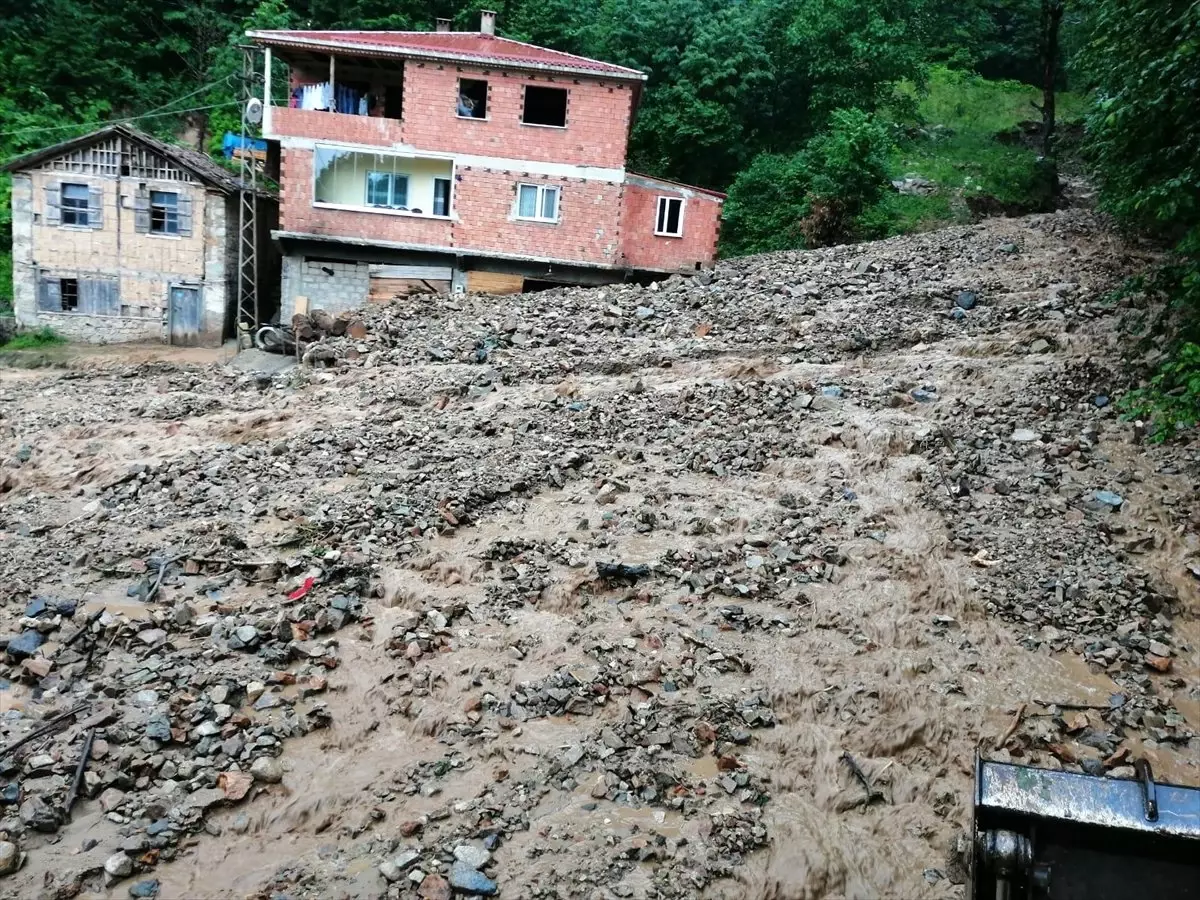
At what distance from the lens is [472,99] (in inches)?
813

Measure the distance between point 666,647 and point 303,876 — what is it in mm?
3538

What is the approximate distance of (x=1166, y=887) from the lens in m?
3.82

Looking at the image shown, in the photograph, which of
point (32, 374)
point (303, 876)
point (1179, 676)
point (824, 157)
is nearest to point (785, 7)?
point (824, 157)

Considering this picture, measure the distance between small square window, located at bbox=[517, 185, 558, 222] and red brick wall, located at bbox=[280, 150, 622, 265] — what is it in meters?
0.13

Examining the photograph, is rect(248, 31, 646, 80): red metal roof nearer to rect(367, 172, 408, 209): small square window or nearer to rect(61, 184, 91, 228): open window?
rect(367, 172, 408, 209): small square window

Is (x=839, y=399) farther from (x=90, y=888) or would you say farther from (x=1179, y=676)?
(x=90, y=888)

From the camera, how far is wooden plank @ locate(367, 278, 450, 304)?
824 inches

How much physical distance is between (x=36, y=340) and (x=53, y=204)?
3255 millimetres

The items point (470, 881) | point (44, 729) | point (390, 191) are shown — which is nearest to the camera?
point (470, 881)

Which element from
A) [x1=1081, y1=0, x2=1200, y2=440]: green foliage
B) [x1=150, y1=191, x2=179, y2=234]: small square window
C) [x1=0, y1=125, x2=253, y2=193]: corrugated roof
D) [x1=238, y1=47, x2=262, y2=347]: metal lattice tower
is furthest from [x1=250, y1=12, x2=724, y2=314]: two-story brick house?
[x1=1081, y1=0, x2=1200, y2=440]: green foliage

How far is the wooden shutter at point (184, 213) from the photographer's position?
71.2 ft

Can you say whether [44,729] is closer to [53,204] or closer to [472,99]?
[472,99]

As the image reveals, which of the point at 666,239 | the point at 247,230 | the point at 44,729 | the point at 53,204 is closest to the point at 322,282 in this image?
the point at 247,230

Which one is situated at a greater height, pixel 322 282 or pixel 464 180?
pixel 464 180
